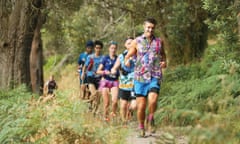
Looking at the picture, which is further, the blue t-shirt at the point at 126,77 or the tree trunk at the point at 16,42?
the tree trunk at the point at 16,42

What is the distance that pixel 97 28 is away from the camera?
32688 millimetres

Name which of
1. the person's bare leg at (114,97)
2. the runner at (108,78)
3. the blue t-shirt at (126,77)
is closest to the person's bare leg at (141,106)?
the blue t-shirt at (126,77)

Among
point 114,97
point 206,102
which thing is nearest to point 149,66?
point 206,102

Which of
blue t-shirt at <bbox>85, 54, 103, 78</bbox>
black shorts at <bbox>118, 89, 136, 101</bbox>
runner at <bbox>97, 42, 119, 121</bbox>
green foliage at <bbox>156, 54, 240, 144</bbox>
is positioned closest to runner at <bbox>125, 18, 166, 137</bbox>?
green foliage at <bbox>156, 54, 240, 144</bbox>

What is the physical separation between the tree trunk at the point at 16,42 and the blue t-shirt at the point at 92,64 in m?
1.65

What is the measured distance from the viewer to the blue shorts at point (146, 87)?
376 inches

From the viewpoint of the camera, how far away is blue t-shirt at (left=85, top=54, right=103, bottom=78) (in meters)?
14.2

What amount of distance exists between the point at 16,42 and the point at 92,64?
1982mm

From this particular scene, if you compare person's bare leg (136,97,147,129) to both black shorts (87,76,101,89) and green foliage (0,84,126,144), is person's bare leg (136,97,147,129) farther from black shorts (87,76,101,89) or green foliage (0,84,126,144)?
black shorts (87,76,101,89)

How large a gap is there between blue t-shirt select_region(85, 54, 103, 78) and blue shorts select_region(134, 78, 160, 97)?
4528 mm

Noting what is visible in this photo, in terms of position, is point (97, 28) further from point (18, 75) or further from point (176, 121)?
point (176, 121)

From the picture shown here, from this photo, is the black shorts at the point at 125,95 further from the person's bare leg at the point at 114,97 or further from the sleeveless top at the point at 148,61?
the sleeveless top at the point at 148,61

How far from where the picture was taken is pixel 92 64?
14336 mm

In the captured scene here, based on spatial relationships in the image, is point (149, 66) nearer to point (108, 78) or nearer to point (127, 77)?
point (127, 77)
